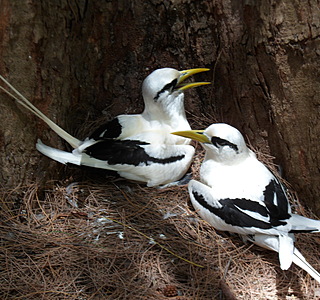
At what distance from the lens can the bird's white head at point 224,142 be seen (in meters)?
3.43

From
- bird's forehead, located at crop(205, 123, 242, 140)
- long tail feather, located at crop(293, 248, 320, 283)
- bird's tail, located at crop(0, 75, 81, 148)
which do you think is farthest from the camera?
bird's forehead, located at crop(205, 123, 242, 140)

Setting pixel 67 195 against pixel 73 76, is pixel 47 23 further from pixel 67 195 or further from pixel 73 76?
pixel 67 195

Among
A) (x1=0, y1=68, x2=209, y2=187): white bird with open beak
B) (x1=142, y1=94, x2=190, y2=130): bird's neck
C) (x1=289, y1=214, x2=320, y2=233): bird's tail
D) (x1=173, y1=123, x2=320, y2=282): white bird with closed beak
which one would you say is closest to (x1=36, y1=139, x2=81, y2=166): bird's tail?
(x1=0, y1=68, x2=209, y2=187): white bird with open beak

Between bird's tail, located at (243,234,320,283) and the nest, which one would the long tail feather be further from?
the nest

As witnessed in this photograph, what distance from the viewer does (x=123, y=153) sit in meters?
3.63

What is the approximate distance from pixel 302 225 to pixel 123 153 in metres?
1.59

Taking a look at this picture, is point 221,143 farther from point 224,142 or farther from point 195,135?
point 195,135

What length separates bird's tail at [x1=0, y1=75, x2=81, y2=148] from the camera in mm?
3275

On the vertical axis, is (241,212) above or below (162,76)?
below

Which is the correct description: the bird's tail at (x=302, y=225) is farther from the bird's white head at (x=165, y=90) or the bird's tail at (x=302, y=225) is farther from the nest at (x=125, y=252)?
the bird's white head at (x=165, y=90)

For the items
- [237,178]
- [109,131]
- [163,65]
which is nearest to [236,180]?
[237,178]

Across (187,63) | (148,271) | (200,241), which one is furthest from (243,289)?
(187,63)

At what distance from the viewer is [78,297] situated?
2.87 metres

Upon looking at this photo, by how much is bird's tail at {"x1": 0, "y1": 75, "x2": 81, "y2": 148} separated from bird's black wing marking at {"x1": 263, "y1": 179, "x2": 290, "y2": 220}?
67.4 inches
